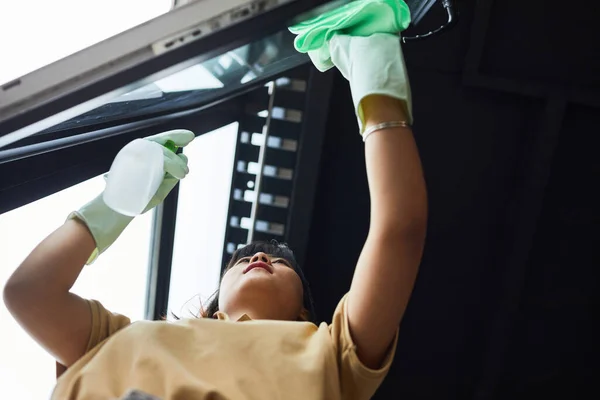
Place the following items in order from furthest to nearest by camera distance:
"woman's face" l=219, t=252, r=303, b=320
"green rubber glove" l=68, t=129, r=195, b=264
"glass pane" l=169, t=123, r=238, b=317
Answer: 1. "glass pane" l=169, t=123, r=238, b=317
2. "woman's face" l=219, t=252, r=303, b=320
3. "green rubber glove" l=68, t=129, r=195, b=264

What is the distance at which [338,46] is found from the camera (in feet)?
3.07

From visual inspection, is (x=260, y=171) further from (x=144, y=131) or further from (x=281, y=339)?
(x=281, y=339)

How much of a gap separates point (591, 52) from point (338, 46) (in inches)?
77.3

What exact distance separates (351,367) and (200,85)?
70 centimetres

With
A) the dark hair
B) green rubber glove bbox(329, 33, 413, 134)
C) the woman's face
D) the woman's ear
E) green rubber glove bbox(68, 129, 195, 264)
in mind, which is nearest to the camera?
green rubber glove bbox(329, 33, 413, 134)

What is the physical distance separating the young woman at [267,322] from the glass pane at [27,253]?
133 millimetres

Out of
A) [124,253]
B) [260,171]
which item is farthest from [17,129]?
[260,171]

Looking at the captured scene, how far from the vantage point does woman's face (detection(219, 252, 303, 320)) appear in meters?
1.19

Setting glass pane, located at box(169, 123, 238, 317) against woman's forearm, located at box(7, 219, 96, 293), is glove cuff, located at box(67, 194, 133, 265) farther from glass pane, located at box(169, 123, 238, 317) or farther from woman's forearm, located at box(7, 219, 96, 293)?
glass pane, located at box(169, 123, 238, 317)

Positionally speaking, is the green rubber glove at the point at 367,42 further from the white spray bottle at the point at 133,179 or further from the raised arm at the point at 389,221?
the white spray bottle at the point at 133,179

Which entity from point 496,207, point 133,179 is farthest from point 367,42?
point 496,207

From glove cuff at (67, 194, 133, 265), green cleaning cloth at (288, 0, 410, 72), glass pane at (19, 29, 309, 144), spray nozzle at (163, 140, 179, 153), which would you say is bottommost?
glove cuff at (67, 194, 133, 265)

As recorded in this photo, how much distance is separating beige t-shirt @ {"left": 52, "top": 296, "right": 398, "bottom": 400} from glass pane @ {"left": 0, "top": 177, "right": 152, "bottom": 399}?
20cm

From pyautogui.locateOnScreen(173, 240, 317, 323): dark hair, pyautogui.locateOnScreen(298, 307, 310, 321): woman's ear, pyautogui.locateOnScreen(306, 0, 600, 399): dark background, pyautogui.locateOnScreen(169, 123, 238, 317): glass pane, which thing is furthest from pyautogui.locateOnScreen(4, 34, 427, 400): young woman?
pyautogui.locateOnScreen(306, 0, 600, 399): dark background
